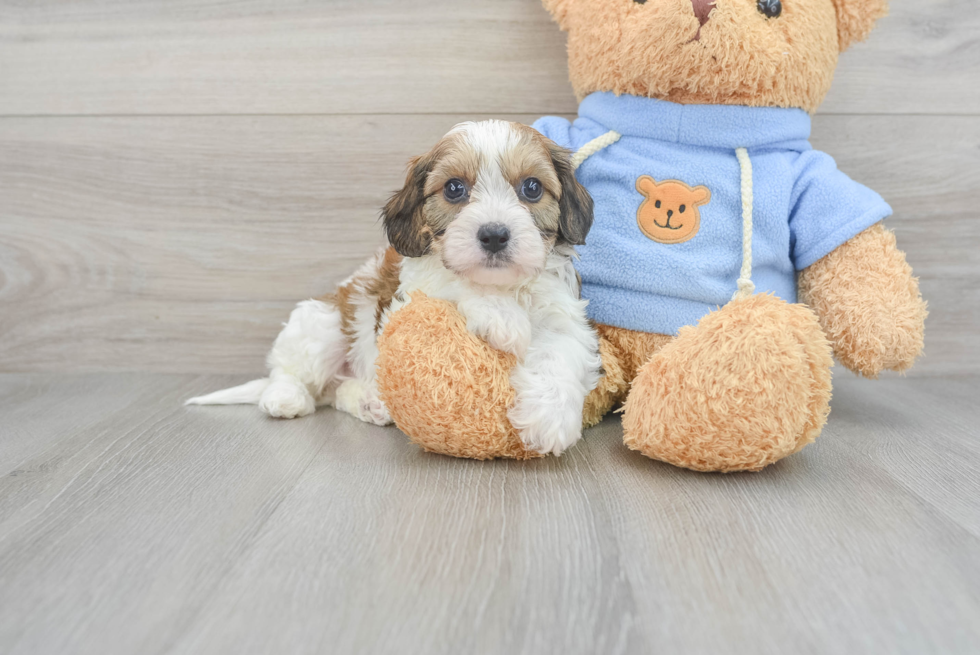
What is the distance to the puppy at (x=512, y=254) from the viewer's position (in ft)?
4.16

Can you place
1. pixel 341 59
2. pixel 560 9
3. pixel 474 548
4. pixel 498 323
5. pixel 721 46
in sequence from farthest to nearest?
pixel 341 59 → pixel 560 9 → pixel 721 46 → pixel 498 323 → pixel 474 548

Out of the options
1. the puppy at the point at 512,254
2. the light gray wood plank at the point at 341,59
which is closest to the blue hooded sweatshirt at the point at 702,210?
the puppy at the point at 512,254

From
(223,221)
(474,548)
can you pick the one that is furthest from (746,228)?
(223,221)

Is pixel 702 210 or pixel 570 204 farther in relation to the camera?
pixel 702 210

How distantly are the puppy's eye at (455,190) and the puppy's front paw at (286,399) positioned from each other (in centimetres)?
66

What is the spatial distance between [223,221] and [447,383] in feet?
3.57

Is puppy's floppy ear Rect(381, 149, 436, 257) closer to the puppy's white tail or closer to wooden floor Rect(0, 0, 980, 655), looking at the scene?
wooden floor Rect(0, 0, 980, 655)

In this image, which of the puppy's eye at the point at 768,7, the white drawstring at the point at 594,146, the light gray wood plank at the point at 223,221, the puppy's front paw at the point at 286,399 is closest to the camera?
the puppy's eye at the point at 768,7

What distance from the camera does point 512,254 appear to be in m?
1.25

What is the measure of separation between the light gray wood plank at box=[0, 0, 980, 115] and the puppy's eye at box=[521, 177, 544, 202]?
643 millimetres

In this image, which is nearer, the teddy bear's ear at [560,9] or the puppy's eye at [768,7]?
the puppy's eye at [768,7]

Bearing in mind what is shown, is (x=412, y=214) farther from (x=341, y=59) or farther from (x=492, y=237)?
(x=341, y=59)

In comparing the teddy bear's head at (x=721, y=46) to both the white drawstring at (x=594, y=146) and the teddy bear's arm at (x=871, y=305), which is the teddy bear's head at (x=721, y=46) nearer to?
the white drawstring at (x=594, y=146)

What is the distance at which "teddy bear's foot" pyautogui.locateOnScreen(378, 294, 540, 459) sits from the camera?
49.8 inches
